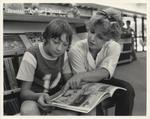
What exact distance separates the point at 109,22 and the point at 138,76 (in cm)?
25

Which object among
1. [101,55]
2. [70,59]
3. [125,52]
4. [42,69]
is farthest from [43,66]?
[125,52]

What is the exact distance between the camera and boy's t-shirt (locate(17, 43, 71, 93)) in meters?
0.91

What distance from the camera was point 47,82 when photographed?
36.7 inches

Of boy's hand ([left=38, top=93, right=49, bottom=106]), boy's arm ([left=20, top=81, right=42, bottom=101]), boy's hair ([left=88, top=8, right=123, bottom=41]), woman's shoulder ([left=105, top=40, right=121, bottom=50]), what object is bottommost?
boy's hand ([left=38, top=93, right=49, bottom=106])

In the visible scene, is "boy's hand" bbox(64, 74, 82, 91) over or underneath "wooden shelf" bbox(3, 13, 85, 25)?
underneath

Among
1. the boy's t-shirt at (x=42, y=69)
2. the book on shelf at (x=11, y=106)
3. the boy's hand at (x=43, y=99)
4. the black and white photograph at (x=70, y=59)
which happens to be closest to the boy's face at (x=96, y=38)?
the black and white photograph at (x=70, y=59)

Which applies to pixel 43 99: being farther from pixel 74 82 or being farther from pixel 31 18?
pixel 31 18

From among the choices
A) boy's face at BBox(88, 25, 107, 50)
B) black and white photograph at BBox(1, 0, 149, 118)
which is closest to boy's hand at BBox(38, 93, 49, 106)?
black and white photograph at BBox(1, 0, 149, 118)

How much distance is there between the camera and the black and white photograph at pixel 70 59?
91cm

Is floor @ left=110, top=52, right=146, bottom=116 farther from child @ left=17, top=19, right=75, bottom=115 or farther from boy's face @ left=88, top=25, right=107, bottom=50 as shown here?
child @ left=17, top=19, right=75, bottom=115

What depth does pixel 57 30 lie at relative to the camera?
0.91 metres

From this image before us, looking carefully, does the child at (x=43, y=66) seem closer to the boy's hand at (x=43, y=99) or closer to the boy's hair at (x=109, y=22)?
the boy's hand at (x=43, y=99)

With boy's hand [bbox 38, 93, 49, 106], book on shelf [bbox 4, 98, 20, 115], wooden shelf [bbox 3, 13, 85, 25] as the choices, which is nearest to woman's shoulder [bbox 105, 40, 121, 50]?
wooden shelf [bbox 3, 13, 85, 25]

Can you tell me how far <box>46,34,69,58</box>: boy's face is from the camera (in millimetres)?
913
